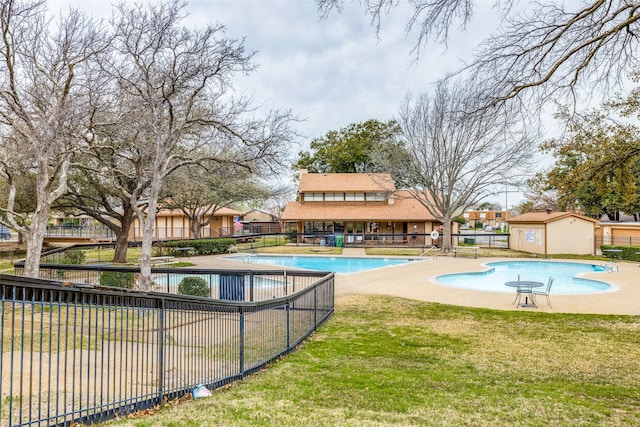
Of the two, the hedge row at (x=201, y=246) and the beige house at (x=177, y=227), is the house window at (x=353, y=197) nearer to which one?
the beige house at (x=177, y=227)

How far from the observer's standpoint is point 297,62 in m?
14.8

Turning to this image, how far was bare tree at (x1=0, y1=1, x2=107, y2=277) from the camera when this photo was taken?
1074 cm

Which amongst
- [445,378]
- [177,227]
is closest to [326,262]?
[445,378]

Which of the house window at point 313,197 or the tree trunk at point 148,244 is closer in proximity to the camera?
the tree trunk at point 148,244

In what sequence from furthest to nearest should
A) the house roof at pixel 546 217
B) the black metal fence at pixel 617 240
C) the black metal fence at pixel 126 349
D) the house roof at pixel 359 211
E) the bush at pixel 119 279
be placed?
the house roof at pixel 359 211, the black metal fence at pixel 617 240, the house roof at pixel 546 217, the bush at pixel 119 279, the black metal fence at pixel 126 349

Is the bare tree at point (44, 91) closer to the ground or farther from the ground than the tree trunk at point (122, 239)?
farther from the ground

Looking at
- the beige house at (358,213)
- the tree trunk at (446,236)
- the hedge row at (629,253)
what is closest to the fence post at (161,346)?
the hedge row at (629,253)

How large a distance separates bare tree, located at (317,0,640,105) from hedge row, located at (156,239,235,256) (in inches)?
931

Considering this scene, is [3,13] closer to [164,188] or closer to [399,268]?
[164,188]

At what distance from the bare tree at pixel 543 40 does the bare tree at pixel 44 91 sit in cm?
918

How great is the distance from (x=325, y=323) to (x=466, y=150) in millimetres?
24244

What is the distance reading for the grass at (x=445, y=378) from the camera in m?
4.00

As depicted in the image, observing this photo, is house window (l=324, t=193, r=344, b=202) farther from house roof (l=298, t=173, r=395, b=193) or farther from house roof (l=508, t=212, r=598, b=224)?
house roof (l=508, t=212, r=598, b=224)

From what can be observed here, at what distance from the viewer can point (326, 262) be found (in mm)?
25547
